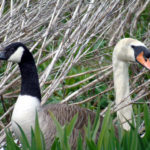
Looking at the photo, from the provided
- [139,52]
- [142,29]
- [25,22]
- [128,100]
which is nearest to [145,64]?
[139,52]

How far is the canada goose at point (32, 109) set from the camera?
12.1 ft

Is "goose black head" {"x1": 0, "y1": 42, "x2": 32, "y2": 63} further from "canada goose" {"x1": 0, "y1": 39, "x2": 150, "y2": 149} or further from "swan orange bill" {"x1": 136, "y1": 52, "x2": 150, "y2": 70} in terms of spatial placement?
"swan orange bill" {"x1": 136, "y1": 52, "x2": 150, "y2": 70}

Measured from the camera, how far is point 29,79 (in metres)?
4.05

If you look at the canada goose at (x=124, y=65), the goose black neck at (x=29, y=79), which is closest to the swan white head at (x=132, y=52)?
the canada goose at (x=124, y=65)

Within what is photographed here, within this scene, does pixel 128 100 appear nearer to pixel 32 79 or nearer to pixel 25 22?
pixel 32 79

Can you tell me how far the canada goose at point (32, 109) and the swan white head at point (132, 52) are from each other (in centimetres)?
62

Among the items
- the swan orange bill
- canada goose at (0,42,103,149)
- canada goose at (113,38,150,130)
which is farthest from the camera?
canada goose at (113,38,150,130)

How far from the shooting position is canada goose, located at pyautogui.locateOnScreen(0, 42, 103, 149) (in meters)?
3.68

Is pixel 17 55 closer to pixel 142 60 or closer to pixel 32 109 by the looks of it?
pixel 32 109

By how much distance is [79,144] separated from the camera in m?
2.51

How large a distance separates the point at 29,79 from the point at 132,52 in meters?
0.97

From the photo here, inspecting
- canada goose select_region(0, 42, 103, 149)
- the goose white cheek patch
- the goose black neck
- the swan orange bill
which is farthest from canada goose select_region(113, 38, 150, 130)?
the goose white cheek patch

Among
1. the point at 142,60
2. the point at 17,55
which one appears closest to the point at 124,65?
the point at 142,60

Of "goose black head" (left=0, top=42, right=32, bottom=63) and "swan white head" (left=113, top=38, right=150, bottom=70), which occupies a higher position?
"goose black head" (left=0, top=42, right=32, bottom=63)
